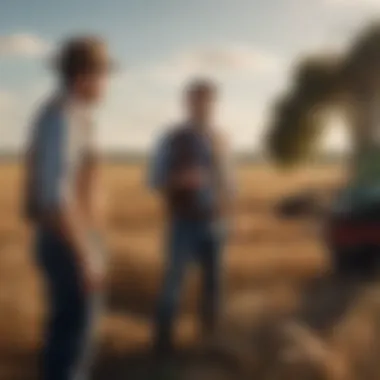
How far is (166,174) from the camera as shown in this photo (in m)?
1.35

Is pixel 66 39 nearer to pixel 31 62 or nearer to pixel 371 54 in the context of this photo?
pixel 31 62

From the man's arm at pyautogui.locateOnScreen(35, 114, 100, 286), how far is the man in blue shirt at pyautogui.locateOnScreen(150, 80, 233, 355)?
0.77 feet

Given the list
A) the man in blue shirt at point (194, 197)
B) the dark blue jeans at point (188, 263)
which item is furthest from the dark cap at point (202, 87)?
the dark blue jeans at point (188, 263)

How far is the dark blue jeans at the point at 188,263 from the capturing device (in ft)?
4.54

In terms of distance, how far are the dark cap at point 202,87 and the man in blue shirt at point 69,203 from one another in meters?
0.19

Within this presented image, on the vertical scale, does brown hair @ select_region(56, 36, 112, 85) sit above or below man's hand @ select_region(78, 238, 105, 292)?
above

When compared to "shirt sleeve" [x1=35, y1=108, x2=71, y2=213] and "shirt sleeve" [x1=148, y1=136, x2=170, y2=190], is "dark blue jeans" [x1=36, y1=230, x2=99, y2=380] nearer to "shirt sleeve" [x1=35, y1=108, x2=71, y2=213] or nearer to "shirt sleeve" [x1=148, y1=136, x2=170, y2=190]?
"shirt sleeve" [x1=35, y1=108, x2=71, y2=213]

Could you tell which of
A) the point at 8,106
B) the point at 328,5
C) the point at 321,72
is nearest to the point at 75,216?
the point at 8,106

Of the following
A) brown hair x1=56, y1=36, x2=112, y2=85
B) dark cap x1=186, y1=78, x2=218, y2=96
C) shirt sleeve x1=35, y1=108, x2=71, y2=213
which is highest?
brown hair x1=56, y1=36, x2=112, y2=85

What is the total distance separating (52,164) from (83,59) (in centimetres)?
21

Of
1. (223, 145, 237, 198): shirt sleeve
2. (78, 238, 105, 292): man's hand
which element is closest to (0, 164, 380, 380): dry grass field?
(223, 145, 237, 198): shirt sleeve

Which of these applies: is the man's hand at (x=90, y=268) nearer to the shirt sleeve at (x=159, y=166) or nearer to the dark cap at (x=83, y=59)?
the shirt sleeve at (x=159, y=166)

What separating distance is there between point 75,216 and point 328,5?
0.69 m

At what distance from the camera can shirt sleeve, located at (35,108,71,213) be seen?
111 cm
